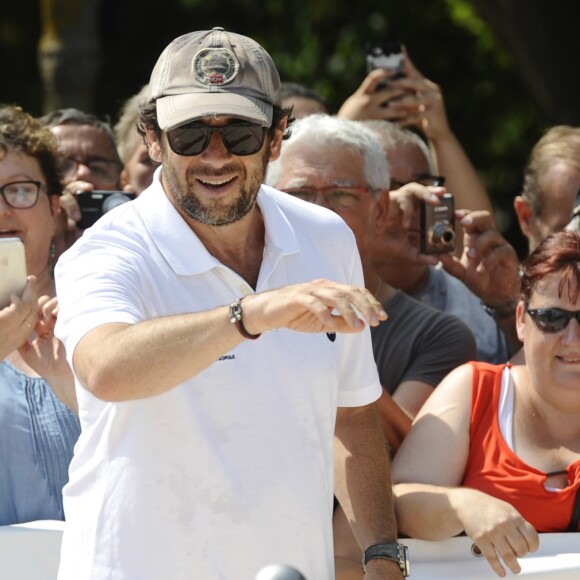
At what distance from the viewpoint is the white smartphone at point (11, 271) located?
316cm

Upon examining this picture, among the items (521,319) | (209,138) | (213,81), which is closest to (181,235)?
(209,138)

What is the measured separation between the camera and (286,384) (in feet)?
8.71

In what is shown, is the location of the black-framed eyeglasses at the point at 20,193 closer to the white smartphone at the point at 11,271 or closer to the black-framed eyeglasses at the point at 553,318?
the white smartphone at the point at 11,271

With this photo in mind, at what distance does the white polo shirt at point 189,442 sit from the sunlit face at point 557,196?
196cm

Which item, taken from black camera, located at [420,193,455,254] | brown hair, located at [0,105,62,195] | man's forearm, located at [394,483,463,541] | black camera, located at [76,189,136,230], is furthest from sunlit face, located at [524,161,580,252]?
brown hair, located at [0,105,62,195]

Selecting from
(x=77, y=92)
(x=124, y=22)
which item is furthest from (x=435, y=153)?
(x=124, y=22)

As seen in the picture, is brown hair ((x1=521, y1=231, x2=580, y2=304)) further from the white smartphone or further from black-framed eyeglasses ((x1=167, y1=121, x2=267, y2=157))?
the white smartphone

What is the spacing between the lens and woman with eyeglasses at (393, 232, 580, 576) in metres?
3.17

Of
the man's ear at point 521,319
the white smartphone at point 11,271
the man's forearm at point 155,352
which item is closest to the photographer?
the man's forearm at point 155,352

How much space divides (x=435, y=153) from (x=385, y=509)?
2491mm

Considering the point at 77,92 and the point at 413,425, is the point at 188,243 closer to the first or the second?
the point at 413,425

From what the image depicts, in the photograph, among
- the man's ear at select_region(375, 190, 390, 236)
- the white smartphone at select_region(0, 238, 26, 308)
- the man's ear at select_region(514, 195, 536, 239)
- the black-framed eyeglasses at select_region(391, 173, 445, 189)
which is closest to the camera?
the white smartphone at select_region(0, 238, 26, 308)

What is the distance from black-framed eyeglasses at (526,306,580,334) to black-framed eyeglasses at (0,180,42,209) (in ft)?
4.94

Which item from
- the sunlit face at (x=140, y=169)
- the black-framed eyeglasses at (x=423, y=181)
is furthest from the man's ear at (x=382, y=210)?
the sunlit face at (x=140, y=169)
